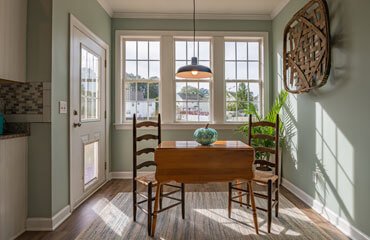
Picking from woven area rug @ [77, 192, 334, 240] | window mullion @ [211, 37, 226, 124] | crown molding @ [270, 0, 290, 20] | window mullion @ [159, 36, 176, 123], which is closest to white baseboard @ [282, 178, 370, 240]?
woven area rug @ [77, 192, 334, 240]

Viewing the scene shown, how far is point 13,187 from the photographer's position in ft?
6.73

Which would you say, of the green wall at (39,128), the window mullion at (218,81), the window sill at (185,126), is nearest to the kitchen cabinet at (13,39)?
the green wall at (39,128)

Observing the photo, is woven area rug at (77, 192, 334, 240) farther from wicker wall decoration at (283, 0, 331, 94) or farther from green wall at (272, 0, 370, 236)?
wicker wall decoration at (283, 0, 331, 94)

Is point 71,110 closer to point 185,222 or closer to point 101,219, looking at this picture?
point 101,219

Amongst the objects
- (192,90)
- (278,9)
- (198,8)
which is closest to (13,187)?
(192,90)

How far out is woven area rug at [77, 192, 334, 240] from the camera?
2100 millimetres

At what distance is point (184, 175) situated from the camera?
6.83 feet

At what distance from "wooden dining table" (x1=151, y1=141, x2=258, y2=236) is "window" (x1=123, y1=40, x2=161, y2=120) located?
1.98 metres

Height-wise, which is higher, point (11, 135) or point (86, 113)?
point (86, 113)

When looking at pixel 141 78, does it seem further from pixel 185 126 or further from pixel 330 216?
pixel 330 216

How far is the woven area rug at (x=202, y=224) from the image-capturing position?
210cm

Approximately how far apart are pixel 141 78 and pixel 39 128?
203 centimetres

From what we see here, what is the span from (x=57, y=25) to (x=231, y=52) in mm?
2620

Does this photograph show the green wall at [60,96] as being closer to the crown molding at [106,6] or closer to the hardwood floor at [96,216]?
the hardwood floor at [96,216]
